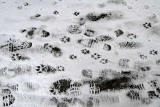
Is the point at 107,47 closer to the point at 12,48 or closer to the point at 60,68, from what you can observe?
the point at 60,68

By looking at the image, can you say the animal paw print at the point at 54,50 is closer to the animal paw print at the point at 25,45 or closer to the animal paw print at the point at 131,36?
the animal paw print at the point at 25,45

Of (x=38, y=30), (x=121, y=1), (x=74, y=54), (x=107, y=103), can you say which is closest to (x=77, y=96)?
(x=107, y=103)

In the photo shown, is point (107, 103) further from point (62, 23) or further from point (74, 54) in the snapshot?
point (62, 23)

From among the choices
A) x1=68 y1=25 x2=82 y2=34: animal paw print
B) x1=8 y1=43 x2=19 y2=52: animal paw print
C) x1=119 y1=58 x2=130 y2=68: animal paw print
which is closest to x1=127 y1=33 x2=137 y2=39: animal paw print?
x1=119 y1=58 x2=130 y2=68: animal paw print

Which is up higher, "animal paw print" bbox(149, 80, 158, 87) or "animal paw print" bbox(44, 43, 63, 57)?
"animal paw print" bbox(44, 43, 63, 57)

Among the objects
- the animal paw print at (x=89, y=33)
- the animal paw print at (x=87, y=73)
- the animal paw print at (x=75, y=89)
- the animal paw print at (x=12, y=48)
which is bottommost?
the animal paw print at (x=75, y=89)

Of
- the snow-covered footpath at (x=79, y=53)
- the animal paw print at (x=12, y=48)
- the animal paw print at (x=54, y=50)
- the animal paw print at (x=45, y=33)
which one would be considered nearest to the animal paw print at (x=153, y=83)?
the snow-covered footpath at (x=79, y=53)

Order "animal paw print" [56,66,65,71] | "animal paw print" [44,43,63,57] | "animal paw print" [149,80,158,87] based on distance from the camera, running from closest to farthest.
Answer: "animal paw print" [149,80,158,87] < "animal paw print" [56,66,65,71] < "animal paw print" [44,43,63,57]

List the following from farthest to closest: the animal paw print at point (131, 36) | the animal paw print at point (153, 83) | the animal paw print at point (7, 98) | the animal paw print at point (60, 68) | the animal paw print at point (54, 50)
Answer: the animal paw print at point (131, 36)
the animal paw print at point (54, 50)
the animal paw print at point (60, 68)
the animal paw print at point (153, 83)
the animal paw print at point (7, 98)

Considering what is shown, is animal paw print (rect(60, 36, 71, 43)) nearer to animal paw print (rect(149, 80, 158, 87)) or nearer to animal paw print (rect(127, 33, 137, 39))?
animal paw print (rect(127, 33, 137, 39))
